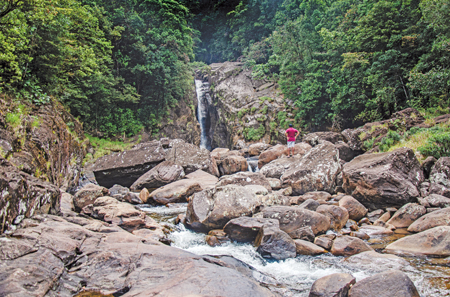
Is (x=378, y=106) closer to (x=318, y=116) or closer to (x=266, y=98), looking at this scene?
(x=318, y=116)

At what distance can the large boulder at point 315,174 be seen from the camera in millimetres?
10188

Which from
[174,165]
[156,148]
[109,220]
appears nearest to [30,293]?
[109,220]

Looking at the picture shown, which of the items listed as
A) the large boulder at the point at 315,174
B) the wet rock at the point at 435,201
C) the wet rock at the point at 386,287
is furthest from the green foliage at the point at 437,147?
the wet rock at the point at 386,287

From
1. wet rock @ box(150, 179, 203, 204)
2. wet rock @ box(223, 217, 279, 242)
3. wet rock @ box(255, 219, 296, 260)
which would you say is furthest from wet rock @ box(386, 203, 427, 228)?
wet rock @ box(150, 179, 203, 204)

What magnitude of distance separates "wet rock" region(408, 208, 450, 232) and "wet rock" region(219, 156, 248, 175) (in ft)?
35.3

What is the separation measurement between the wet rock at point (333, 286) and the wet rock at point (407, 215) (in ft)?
13.0

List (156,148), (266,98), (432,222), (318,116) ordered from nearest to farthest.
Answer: (432,222), (156,148), (318,116), (266,98)

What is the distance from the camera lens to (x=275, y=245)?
5.54 metres

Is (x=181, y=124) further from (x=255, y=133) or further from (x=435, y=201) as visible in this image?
(x=435, y=201)

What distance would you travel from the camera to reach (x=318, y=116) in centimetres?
2575

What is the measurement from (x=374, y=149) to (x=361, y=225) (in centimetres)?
716

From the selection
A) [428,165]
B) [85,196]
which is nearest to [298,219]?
[428,165]

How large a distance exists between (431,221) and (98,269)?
7.20 m

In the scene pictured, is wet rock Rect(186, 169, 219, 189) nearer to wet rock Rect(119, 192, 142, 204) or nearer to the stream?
wet rock Rect(119, 192, 142, 204)
